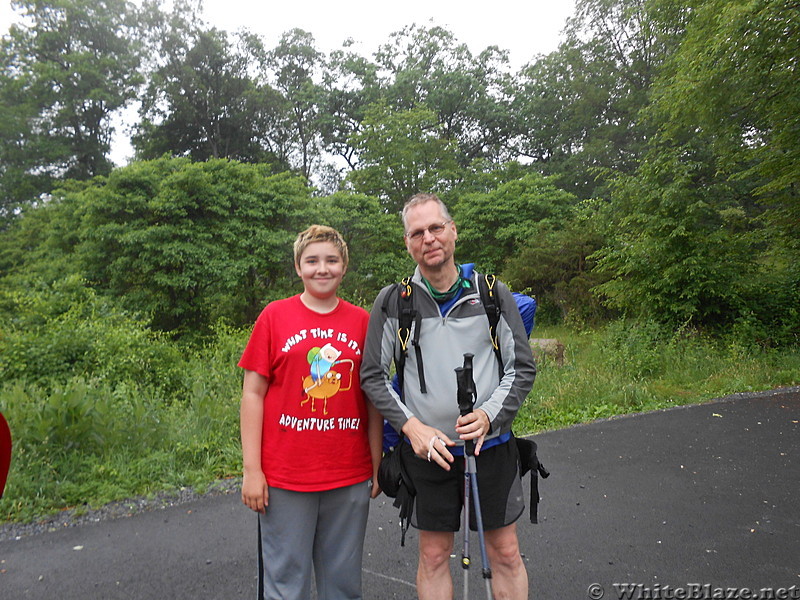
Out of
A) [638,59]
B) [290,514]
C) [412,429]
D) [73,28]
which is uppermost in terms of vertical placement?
[73,28]

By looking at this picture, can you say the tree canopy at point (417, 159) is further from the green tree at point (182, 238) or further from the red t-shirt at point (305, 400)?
the red t-shirt at point (305, 400)

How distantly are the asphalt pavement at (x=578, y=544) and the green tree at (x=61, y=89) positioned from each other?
28.9 meters

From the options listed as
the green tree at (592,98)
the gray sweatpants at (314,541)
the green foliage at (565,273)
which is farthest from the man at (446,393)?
Result: the green tree at (592,98)

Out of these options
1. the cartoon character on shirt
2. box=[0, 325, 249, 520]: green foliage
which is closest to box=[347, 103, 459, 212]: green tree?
box=[0, 325, 249, 520]: green foliage

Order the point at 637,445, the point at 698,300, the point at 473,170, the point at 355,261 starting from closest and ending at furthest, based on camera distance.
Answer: the point at 637,445 → the point at 698,300 → the point at 355,261 → the point at 473,170

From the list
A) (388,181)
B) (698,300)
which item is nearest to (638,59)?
(388,181)

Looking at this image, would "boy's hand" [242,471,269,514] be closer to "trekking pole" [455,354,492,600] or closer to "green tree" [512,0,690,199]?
"trekking pole" [455,354,492,600]

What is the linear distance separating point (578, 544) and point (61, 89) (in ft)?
111

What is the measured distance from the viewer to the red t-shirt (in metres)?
2.31

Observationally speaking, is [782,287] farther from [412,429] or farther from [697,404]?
[412,429]

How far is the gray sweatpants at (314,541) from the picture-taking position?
2.31 metres

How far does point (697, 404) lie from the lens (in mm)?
7375

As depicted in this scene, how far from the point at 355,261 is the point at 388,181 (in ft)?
25.7

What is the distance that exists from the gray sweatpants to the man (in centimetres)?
27
